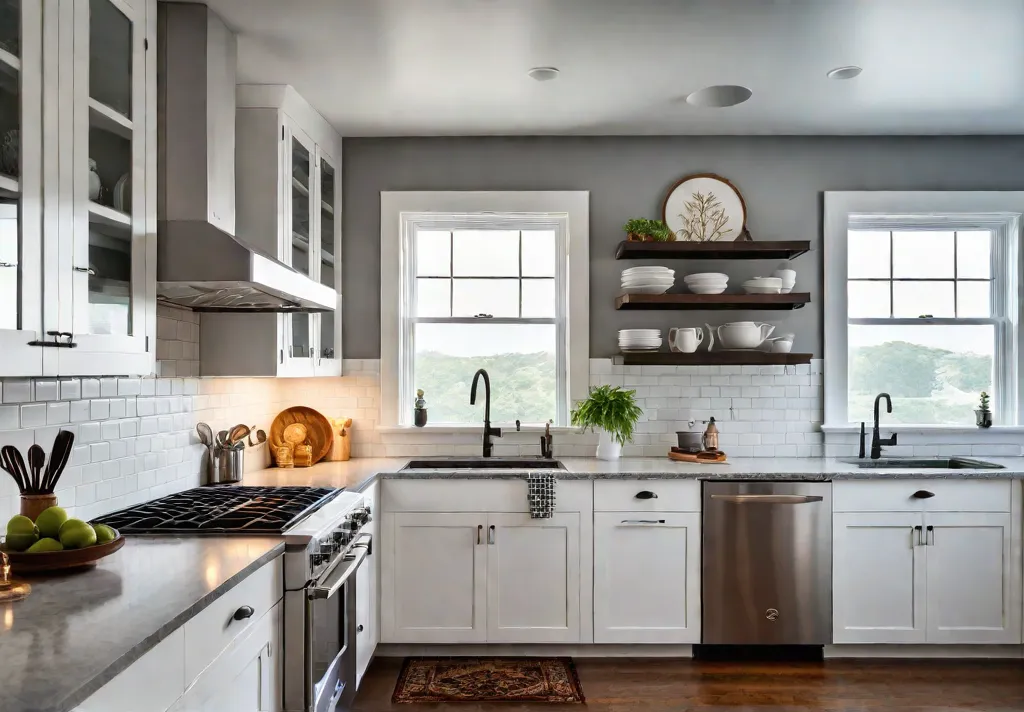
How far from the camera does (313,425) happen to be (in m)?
3.97

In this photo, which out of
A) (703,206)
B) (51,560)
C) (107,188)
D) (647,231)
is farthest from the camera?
(703,206)

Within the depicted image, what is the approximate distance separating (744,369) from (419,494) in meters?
1.95

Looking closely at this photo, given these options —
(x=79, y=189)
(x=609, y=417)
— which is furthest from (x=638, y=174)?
(x=79, y=189)

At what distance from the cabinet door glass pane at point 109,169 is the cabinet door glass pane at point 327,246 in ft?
5.31

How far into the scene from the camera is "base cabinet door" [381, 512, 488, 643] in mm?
3477

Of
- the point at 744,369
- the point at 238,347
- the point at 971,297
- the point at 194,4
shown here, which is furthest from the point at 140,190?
the point at 971,297

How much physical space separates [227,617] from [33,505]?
2.00 feet

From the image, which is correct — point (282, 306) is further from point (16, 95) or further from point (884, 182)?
point (884, 182)

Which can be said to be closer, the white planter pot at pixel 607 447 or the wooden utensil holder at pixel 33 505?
→ the wooden utensil holder at pixel 33 505

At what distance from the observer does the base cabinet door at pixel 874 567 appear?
11.5 feet

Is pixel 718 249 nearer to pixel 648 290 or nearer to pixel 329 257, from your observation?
pixel 648 290

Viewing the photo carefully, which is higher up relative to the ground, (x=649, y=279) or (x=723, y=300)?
(x=649, y=279)

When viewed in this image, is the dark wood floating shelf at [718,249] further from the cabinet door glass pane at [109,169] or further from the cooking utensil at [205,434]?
the cabinet door glass pane at [109,169]

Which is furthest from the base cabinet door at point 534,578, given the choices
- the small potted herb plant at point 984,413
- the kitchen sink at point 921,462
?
the small potted herb plant at point 984,413
